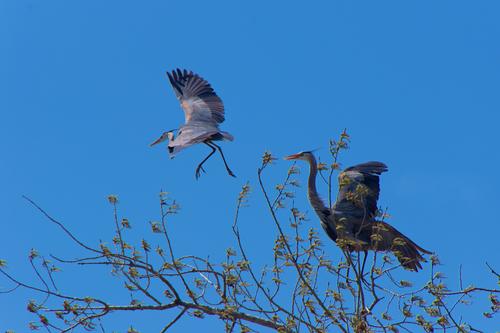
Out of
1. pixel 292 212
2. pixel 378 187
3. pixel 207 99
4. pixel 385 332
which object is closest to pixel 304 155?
pixel 378 187

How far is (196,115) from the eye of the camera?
1136 cm

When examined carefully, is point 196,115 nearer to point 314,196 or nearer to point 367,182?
point 314,196

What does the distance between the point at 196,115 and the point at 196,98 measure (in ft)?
3.57

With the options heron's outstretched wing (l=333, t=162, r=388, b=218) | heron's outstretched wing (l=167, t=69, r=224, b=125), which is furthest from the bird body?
heron's outstretched wing (l=333, t=162, r=388, b=218)

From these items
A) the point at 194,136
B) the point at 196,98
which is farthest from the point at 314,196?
the point at 196,98

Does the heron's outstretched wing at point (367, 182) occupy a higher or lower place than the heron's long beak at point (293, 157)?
lower

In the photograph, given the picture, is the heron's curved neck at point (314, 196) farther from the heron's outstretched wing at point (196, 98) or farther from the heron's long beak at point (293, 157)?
the heron's outstretched wing at point (196, 98)

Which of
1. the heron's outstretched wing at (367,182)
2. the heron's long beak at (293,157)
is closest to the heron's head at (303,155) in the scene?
the heron's long beak at (293,157)

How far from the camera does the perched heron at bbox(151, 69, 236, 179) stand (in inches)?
346

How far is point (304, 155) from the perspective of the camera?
10508 mm

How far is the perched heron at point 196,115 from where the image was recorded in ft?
28.8

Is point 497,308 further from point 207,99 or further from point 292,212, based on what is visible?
point 207,99

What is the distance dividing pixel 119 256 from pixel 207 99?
6.01 metres

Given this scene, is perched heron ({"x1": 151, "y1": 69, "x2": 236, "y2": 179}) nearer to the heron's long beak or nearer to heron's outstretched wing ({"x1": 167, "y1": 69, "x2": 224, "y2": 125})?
heron's outstretched wing ({"x1": 167, "y1": 69, "x2": 224, "y2": 125})
